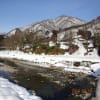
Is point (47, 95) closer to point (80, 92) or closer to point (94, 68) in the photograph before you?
point (80, 92)

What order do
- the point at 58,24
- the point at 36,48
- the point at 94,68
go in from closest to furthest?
the point at 94,68, the point at 36,48, the point at 58,24

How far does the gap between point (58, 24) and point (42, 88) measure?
159400mm

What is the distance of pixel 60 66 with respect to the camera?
110ft

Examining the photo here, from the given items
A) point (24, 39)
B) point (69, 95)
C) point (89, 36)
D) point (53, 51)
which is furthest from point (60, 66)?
point (24, 39)

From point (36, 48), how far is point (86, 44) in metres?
11.6

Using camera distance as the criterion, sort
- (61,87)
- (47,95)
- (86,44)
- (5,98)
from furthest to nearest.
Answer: (86,44) < (61,87) < (47,95) < (5,98)

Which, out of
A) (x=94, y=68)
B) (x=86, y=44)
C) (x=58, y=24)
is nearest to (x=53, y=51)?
(x=86, y=44)

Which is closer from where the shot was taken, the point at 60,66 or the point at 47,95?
the point at 47,95

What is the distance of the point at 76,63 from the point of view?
33.4 m

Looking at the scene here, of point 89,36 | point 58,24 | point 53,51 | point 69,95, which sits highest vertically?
point 58,24

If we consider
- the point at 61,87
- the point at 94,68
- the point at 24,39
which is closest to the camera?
the point at 61,87

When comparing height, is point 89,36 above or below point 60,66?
above

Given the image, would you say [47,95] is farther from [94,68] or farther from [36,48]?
[36,48]

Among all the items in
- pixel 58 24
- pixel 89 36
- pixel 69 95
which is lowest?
pixel 69 95
